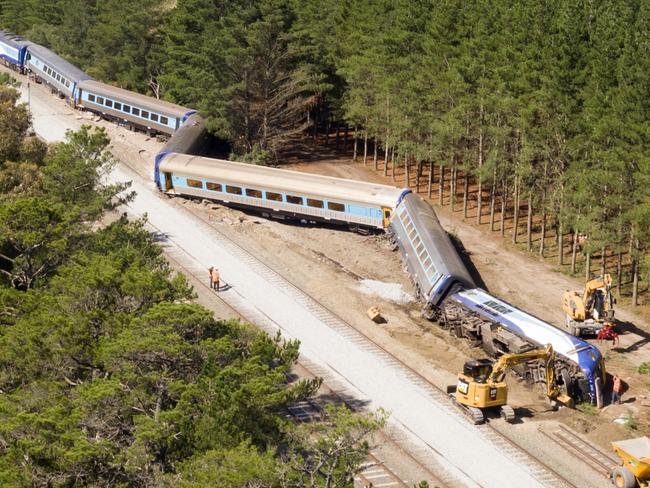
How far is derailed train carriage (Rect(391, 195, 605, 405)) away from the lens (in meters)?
41.3

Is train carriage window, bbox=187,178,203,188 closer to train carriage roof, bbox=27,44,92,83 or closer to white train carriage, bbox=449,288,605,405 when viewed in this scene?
white train carriage, bbox=449,288,605,405

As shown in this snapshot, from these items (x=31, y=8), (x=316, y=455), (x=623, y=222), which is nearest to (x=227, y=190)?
(x=623, y=222)

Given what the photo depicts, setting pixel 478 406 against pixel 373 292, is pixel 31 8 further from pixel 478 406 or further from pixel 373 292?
pixel 478 406

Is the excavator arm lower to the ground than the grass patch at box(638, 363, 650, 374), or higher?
higher

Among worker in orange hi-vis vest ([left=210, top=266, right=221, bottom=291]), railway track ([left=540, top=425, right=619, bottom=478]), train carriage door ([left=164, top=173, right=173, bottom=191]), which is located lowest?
railway track ([left=540, top=425, right=619, bottom=478])

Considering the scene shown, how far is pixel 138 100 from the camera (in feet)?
275

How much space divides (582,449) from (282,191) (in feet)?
102

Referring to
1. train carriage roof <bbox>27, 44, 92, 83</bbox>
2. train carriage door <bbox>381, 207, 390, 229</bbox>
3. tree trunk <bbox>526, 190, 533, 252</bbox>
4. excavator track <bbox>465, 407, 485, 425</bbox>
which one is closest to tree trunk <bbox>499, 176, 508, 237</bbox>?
tree trunk <bbox>526, 190, 533, 252</bbox>

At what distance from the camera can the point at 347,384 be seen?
4225 centimetres

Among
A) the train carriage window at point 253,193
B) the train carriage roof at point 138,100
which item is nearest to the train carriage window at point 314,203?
the train carriage window at point 253,193

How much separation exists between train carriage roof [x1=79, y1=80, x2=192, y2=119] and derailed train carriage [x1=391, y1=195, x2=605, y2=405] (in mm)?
30155

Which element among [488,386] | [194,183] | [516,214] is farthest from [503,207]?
[488,386]

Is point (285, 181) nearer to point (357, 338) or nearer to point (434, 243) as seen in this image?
point (434, 243)

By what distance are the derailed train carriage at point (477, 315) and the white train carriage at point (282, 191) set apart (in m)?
3.05
